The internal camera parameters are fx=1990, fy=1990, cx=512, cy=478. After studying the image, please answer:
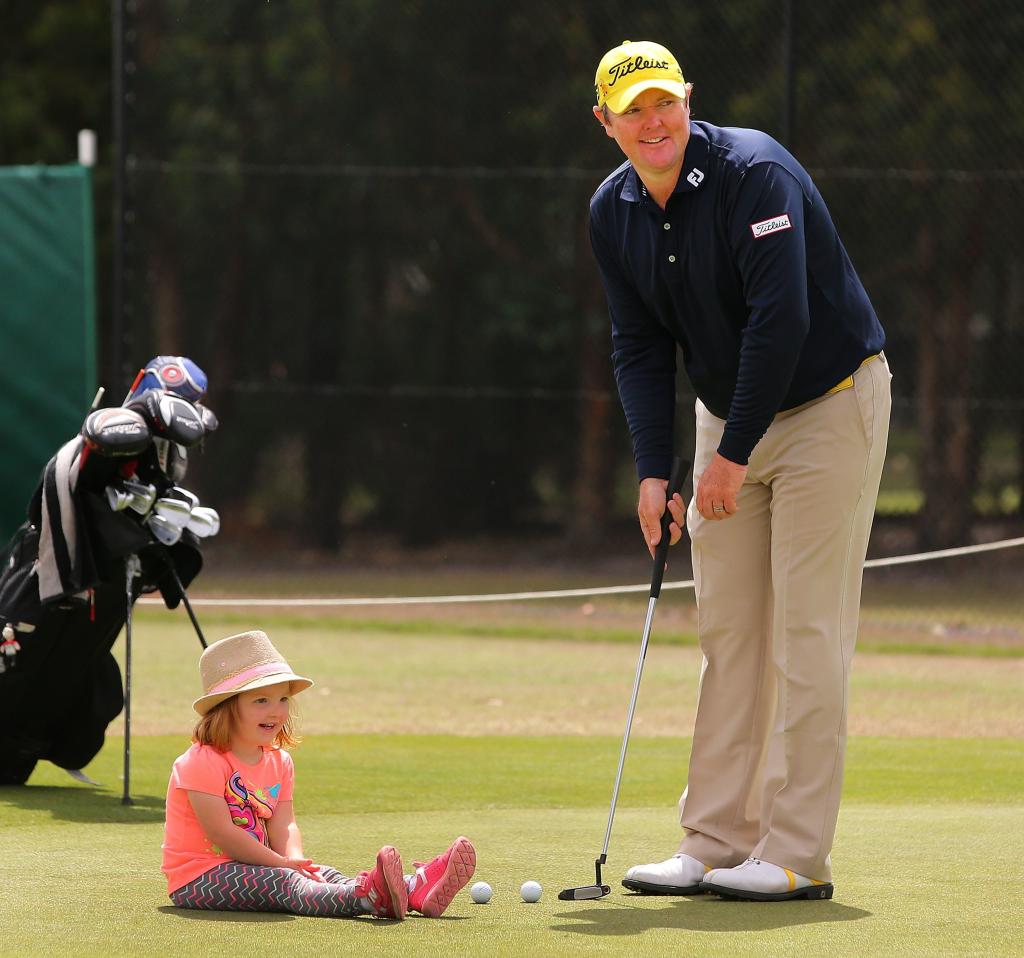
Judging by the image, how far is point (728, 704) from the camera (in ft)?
15.6

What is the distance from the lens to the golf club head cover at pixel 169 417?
6191 millimetres

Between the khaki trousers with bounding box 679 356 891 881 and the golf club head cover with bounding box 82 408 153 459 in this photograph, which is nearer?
the khaki trousers with bounding box 679 356 891 881

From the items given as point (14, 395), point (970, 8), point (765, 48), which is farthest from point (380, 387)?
point (970, 8)

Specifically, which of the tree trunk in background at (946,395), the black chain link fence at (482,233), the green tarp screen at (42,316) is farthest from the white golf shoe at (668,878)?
the tree trunk in background at (946,395)

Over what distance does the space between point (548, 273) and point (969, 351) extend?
2723 mm

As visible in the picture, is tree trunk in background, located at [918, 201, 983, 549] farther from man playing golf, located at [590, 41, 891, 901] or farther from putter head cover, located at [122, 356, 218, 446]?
man playing golf, located at [590, 41, 891, 901]

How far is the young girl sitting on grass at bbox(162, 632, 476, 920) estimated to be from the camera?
13.9ft

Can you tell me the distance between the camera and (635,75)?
444 centimetres

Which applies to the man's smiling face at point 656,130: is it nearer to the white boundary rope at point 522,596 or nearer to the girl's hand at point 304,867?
the girl's hand at point 304,867

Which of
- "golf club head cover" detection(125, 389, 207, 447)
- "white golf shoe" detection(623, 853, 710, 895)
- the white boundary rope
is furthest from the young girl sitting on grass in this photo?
the white boundary rope

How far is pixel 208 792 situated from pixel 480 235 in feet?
28.7

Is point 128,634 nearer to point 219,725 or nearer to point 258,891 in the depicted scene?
point 219,725

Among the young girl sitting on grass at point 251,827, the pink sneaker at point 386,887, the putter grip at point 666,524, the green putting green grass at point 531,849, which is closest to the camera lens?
the green putting green grass at point 531,849

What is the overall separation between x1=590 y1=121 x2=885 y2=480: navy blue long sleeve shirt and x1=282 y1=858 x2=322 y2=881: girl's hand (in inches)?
47.9
